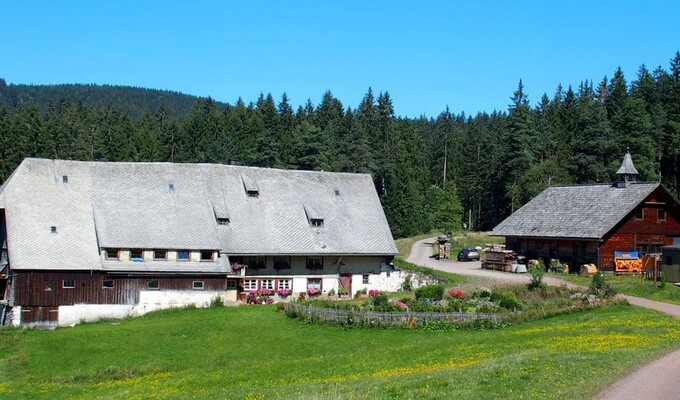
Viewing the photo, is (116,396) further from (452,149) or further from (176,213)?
(452,149)

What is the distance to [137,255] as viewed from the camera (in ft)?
151

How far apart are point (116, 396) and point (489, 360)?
11.3 m

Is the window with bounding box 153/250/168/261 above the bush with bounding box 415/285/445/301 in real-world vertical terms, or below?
above

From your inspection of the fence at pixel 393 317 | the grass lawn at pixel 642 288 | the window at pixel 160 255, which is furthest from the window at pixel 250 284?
the grass lawn at pixel 642 288

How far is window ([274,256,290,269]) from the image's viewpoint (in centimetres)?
4959

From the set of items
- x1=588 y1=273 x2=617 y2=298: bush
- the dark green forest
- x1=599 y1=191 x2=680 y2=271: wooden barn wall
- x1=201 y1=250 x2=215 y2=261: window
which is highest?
the dark green forest

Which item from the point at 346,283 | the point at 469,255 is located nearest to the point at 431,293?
the point at 346,283

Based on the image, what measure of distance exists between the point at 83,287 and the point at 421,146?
354 ft

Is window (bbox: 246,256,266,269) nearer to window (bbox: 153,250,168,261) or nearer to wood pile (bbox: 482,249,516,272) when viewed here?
window (bbox: 153,250,168,261)

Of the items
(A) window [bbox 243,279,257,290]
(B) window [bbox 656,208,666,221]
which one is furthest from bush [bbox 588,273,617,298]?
(A) window [bbox 243,279,257,290]

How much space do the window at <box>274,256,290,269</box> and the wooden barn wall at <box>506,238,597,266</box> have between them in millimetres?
19069

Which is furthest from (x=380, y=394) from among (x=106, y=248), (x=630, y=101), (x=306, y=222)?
(x=630, y=101)

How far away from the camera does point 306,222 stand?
5244 centimetres

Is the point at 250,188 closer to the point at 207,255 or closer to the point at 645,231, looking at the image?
the point at 207,255
